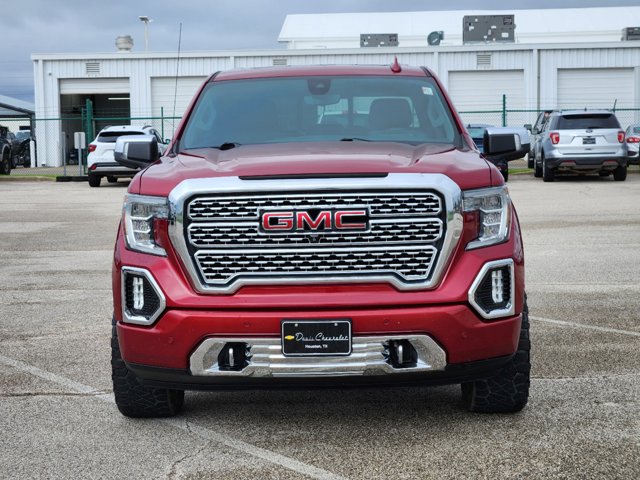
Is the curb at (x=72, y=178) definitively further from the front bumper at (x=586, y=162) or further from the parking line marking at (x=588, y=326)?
the parking line marking at (x=588, y=326)

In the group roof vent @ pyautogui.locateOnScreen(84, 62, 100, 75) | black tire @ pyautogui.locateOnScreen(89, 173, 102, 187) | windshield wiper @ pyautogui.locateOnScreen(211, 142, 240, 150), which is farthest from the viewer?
roof vent @ pyautogui.locateOnScreen(84, 62, 100, 75)

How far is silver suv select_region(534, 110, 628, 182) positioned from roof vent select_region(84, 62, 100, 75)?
27232mm

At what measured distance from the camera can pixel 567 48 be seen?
43.9 metres

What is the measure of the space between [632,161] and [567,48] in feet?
48.0

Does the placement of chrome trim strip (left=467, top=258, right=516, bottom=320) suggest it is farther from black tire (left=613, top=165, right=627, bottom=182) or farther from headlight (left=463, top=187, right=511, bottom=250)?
black tire (left=613, top=165, right=627, bottom=182)

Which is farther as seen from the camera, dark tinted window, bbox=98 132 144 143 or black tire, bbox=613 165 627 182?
dark tinted window, bbox=98 132 144 143

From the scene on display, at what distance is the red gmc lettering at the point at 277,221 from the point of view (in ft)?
14.8

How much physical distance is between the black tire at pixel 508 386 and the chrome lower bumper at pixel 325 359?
1.85 ft

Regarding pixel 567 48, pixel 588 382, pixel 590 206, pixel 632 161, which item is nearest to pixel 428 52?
pixel 567 48

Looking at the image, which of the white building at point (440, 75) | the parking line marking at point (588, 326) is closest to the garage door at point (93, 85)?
the white building at point (440, 75)

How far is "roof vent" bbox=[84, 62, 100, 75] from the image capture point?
154 ft

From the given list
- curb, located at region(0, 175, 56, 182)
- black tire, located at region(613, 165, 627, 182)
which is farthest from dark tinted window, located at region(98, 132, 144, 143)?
black tire, located at region(613, 165, 627, 182)

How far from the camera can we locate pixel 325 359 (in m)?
4.48

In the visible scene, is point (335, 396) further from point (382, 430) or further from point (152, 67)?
point (152, 67)
